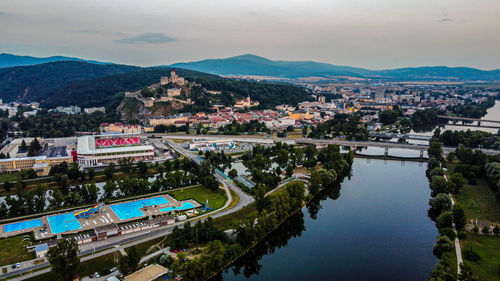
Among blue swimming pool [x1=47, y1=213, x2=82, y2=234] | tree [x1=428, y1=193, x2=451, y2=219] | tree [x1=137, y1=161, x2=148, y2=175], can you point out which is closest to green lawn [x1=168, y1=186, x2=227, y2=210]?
tree [x1=137, y1=161, x2=148, y2=175]

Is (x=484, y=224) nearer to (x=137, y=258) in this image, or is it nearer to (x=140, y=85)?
(x=137, y=258)

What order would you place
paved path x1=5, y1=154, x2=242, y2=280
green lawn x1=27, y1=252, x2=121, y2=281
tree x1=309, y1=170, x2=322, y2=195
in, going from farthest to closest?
tree x1=309, y1=170, x2=322, y2=195 → paved path x1=5, y1=154, x2=242, y2=280 → green lawn x1=27, y1=252, x2=121, y2=281

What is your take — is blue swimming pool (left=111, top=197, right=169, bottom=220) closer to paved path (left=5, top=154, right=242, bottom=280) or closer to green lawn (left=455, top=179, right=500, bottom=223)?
paved path (left=5, top=154, right=242, bottom=280)

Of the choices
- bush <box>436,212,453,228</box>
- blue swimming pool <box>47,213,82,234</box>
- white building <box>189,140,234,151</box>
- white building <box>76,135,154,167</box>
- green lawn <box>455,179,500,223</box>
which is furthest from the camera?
white building <box>189,140,234,151</box>

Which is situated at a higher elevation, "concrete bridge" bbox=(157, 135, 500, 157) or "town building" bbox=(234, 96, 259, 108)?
"town building" bbox=(234, 96, 259, 108)

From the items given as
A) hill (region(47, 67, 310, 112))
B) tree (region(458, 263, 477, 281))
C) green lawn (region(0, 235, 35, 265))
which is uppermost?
hill (region(47, 67, 310, 112))

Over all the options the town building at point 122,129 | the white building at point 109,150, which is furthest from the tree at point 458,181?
the town building at point 122,129

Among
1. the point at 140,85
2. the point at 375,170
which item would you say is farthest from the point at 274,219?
the point at 140,85
